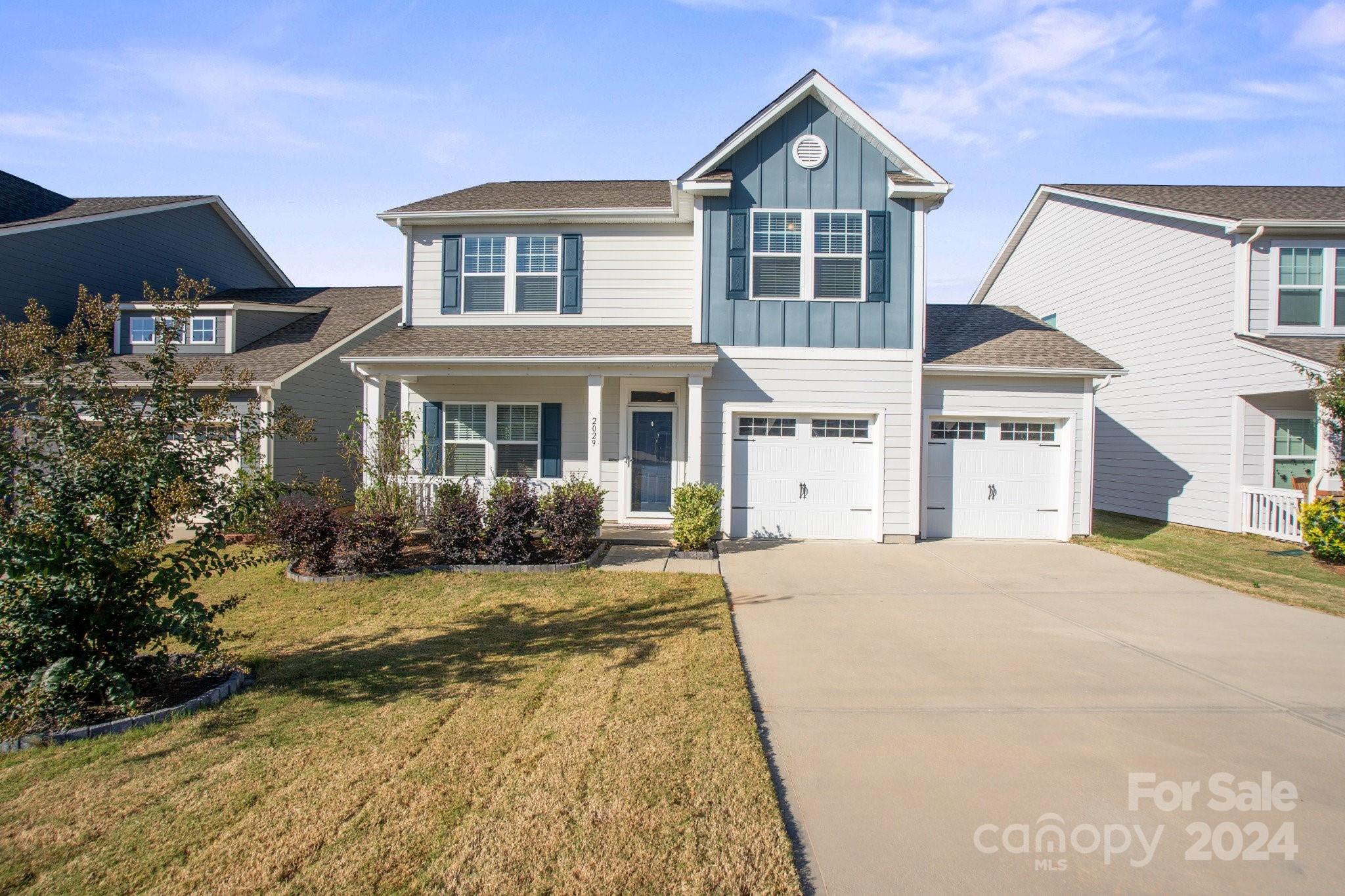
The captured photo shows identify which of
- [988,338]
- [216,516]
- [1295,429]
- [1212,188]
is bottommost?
[216,516]

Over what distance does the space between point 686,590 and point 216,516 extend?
16.3ft

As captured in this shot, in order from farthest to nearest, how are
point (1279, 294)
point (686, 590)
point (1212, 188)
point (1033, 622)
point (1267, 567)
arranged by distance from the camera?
1. point (1212, 188)
2. point (1279, 294)
3. point (1267, 567)
4. point (686, 590)
5. point (1033, 622)

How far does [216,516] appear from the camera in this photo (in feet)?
16.8

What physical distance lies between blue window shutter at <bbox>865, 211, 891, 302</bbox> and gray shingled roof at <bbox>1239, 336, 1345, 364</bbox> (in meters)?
7.20

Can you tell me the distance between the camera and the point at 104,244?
1630 cm

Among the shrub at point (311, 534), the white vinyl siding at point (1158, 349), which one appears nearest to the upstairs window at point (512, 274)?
the shrub at point (311, 534)

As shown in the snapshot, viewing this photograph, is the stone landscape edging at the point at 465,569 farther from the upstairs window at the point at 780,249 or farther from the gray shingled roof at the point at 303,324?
the upstairs window at the point at 780,249

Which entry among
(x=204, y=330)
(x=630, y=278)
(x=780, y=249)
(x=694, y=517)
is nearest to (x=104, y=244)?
(x=204, y=330)

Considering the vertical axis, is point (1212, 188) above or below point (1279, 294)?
above

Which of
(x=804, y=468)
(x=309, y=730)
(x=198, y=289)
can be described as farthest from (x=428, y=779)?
(x=804, y=468)

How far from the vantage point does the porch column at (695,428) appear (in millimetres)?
11633

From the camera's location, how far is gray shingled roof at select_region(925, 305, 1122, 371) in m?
12.3

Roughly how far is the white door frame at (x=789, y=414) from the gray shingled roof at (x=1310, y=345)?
288 inches

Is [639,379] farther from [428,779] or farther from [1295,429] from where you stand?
[1295,429]
